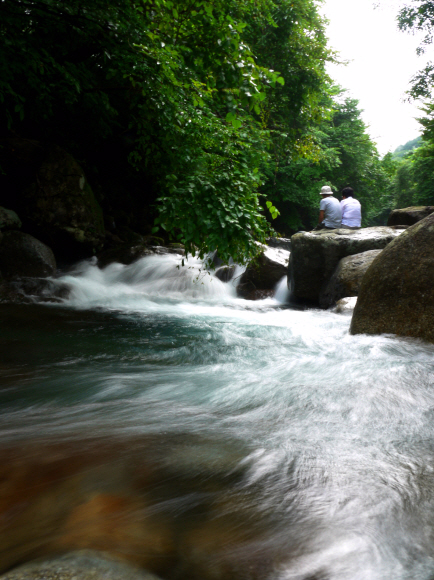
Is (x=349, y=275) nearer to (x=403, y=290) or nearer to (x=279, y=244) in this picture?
(x=403, y=290)

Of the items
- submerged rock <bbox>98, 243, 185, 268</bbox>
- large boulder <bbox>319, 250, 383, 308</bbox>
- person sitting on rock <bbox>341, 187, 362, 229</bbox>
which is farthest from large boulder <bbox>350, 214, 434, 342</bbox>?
submerged rock <bbox>98, 243, 185, 268</bbox>

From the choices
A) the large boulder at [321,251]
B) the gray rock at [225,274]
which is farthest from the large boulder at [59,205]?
the large boulder at [321,251]

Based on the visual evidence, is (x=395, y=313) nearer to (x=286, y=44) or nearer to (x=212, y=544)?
(x=212, y=544)

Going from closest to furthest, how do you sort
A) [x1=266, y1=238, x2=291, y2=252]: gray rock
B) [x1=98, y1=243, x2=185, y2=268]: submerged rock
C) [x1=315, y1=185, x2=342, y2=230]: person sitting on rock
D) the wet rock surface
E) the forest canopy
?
the wet rock surface, the forest canopy, [x1=315, y1=185, x2=342, y2=230]: person sitting on rock, [x1=98, y1=243, x2=185, y2=268]: submerged rock, [x1=266, y1=238, x2=291, y2=252]: gray rock

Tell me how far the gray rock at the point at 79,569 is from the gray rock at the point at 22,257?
897 cm

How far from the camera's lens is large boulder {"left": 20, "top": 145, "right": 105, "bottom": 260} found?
10.7 metres

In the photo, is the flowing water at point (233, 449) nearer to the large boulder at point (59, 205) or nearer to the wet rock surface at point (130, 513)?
the wet rock surface at point (130, 513)

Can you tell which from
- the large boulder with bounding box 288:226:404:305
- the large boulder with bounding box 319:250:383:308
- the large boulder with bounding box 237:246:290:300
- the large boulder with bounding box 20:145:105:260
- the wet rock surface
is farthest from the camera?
the large boulder with bounding box 237:246:290:300

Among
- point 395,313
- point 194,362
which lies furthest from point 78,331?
point 395,313

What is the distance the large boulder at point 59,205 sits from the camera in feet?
35.0

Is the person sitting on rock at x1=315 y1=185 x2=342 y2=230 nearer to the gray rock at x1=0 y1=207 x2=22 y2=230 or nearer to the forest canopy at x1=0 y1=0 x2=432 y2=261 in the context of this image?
the forest canopy at x1=0 y1=0 x2=432 y2=261

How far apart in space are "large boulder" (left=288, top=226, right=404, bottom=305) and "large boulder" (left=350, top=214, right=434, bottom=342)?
368 centimetres

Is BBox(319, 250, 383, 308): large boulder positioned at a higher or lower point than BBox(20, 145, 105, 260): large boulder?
lower

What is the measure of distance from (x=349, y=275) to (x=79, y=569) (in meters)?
7.80
